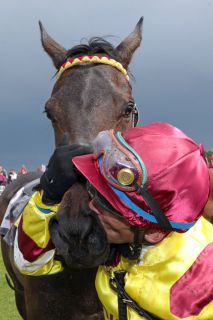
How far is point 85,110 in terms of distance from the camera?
11.2 feet

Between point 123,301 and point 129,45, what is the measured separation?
271 cm

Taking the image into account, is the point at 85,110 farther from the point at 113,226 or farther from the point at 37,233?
the point at 113,226

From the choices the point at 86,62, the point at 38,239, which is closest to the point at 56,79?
the point at 86,62

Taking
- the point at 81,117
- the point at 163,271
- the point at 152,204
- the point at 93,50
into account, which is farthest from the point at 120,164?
the point at 93,50

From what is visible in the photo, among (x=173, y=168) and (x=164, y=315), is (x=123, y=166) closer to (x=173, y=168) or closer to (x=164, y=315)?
(x=173, y=168)

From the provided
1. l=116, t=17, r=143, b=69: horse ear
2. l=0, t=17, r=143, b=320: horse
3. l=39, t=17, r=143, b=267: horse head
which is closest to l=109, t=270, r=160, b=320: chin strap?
l=39, t=17, r=143, b=267: horse head

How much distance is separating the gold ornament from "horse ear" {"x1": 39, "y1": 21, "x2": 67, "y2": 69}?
2.36m

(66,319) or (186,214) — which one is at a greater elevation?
(186,214)

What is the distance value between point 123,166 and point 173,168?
9.0 inches

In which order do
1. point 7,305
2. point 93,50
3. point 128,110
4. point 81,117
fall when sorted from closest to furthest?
point 81,117 < point 128,110 < point 93,50 < point 7,305

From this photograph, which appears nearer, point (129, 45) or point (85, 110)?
point (85, 110)

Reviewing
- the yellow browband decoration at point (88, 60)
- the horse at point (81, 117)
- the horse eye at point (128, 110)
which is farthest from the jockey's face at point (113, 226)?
the yellow browband decoration at point (88, 60)

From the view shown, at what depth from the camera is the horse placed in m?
3.42

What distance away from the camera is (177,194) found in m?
2.29
